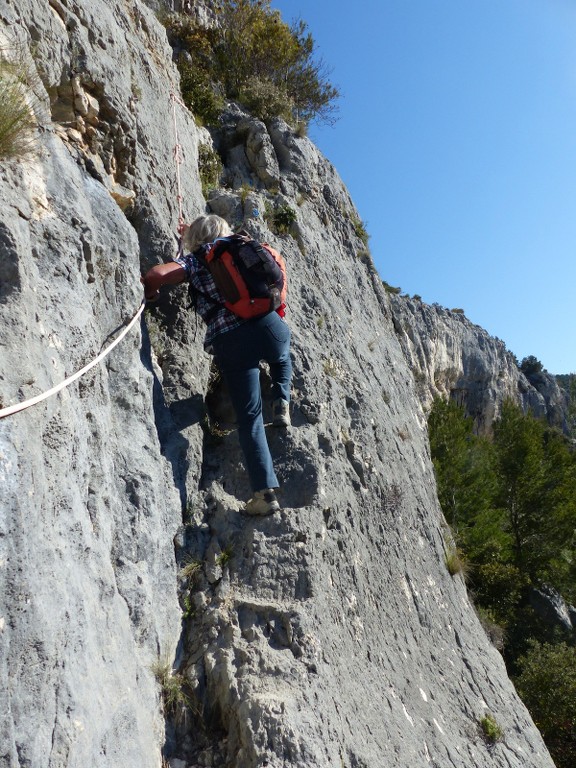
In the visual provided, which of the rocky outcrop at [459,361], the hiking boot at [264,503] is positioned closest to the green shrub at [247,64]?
the hiking boot at [264,503]

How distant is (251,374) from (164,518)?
116 cm

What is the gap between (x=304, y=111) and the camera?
→ 973cm

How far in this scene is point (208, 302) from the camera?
4.38 meters

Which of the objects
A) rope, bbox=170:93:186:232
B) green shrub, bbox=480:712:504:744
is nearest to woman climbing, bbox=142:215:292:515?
rope, bbox=170:93:186:232

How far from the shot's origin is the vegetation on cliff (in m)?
14.0

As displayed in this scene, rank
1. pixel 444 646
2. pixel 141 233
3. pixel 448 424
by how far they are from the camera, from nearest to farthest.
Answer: pixel 141 233, pixel 444 646, pixel 448 424

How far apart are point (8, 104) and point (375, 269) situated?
22.1ft

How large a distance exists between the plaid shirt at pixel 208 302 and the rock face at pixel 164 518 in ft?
1.22

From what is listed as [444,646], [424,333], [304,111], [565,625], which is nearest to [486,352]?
[424,333]

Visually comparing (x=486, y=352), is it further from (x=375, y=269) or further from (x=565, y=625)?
(x=375, y=269)

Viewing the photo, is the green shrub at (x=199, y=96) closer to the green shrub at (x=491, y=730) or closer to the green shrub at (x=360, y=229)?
the green shrub at (x=360, y=229)

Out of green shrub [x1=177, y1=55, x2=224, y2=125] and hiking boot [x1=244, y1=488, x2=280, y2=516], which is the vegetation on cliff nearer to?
green shrub [x1=177, y1=55, x2=224, y2=125]

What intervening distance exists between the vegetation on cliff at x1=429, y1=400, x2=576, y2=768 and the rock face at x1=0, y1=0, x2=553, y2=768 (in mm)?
8381

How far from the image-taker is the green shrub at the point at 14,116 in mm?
2920
